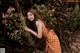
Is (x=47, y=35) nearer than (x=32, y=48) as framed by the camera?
Yes

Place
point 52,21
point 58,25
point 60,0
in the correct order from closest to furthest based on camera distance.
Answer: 1. point 52,21
2. point 58,25
3. point 60,0

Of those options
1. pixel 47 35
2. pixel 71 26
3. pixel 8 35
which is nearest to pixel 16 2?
pixel 8 35

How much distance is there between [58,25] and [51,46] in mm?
1627

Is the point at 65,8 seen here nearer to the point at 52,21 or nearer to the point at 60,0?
the point at 60,0

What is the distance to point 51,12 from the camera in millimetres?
8047

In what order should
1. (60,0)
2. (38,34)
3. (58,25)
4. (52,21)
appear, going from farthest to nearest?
(60,0) < (58,25) < (52,21) < (38,34)

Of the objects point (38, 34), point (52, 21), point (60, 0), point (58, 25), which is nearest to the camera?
point (38, 34)

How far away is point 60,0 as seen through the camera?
368 inches

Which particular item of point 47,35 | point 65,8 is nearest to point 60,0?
point 65,8

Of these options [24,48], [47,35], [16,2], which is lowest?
[24,48]

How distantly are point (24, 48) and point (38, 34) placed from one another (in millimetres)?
1563

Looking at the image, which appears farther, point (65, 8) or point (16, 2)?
point (65, 8)

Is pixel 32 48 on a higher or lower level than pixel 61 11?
lower

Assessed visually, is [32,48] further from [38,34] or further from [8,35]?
[38,34]
